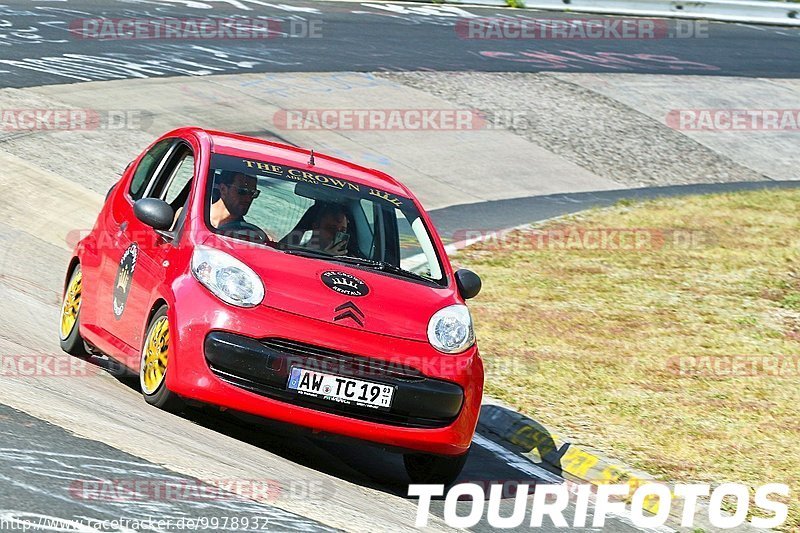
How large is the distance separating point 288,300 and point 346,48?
16382 millimetres

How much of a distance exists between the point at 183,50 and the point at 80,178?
7613 millimetres

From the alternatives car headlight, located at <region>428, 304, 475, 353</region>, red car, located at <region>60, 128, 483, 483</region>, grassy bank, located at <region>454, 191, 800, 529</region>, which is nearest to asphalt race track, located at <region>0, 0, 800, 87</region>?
grassy bank, located at <region>454, 191, 800, 529</region>

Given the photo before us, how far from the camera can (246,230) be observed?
732cm

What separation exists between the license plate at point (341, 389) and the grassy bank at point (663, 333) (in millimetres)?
2197

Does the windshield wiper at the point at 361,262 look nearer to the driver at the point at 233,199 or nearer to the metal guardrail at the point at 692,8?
the driver at the point at 233,199

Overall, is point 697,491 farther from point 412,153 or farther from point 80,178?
point 412,153

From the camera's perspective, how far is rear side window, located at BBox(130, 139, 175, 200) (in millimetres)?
8258

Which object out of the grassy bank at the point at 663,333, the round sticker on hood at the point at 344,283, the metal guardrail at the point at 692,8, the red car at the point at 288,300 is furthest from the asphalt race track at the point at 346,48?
the round sticker on hood at the point at 344,283

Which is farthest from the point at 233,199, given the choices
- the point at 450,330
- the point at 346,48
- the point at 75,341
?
the point at 346,48

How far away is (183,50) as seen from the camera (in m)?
21.0

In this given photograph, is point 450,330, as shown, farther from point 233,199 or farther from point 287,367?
point 233,199

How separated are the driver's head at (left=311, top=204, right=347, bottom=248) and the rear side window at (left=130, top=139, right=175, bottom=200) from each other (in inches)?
49.7

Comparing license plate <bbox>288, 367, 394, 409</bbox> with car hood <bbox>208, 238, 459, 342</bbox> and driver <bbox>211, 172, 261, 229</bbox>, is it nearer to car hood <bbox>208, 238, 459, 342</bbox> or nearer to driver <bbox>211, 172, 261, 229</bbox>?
car hood <bbox>208, 238, 459, 342</bbox>

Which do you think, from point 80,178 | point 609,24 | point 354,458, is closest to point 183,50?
point 80,178
